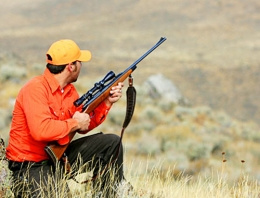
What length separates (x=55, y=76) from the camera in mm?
4969

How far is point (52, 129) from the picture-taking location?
15.1 ft

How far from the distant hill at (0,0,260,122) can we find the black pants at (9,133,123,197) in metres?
31.7

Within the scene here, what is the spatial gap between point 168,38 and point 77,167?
6926 cm

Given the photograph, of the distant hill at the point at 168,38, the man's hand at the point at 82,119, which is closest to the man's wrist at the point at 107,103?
the man's hand at the point at 82,119

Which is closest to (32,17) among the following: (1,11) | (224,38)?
(1,11)

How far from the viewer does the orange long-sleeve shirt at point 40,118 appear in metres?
4.60

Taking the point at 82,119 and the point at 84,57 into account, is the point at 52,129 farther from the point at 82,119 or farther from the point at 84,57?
the point at 84,57

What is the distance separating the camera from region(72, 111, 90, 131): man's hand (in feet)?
15.9

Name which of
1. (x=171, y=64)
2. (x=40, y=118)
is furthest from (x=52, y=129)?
(x=171, y=64)

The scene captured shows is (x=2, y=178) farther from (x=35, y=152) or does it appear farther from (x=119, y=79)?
(x=119, y=79)

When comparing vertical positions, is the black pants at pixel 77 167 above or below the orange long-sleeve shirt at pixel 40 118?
below

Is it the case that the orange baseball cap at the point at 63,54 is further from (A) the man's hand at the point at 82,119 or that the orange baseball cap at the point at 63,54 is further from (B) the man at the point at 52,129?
(A) the man's hand at the point at 82,119

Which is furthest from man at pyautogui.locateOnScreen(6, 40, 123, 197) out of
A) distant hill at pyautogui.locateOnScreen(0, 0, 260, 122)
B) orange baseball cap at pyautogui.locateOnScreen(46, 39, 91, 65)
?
distant hill at pyautogui.locateOnScreen(0, 0, 260, 122)

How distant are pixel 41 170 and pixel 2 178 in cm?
32
